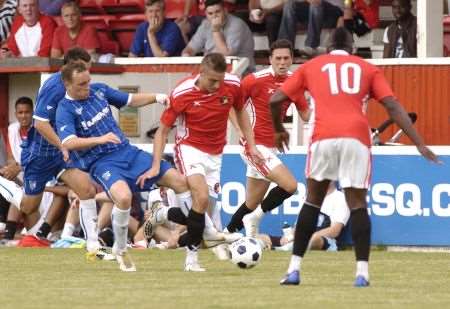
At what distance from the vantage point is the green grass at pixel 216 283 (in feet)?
37.8

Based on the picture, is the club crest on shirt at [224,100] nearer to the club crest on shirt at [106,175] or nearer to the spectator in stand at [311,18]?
the club crest on shirt at [106,175]

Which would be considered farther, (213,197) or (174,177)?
(213,197)

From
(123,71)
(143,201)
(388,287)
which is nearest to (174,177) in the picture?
(388,287)

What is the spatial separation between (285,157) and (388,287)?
6.94 meters

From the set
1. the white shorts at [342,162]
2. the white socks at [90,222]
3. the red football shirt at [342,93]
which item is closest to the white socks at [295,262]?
the white shorts at [342,162]

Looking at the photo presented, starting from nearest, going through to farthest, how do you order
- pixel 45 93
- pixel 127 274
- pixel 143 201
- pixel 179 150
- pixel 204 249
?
pixel 127 274 < pixel 179 150 < pixel 45 93 < pixel 204 249 < pixel 143 201

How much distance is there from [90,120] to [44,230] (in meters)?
5.27

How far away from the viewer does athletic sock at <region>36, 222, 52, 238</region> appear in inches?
798

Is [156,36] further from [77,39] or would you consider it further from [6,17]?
[6,17]

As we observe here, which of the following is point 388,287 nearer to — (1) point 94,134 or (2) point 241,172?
(1) point 94,134

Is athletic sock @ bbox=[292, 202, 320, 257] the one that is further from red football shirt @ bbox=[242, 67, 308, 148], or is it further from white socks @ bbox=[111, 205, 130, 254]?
red football shirt @ bbox=[242, 67, 308, 148]

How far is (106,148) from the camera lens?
592 inches

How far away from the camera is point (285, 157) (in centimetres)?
1970

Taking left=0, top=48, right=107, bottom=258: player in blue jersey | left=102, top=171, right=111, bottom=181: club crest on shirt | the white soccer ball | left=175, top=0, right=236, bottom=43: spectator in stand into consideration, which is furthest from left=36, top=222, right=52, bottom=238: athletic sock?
the white soccer ball
